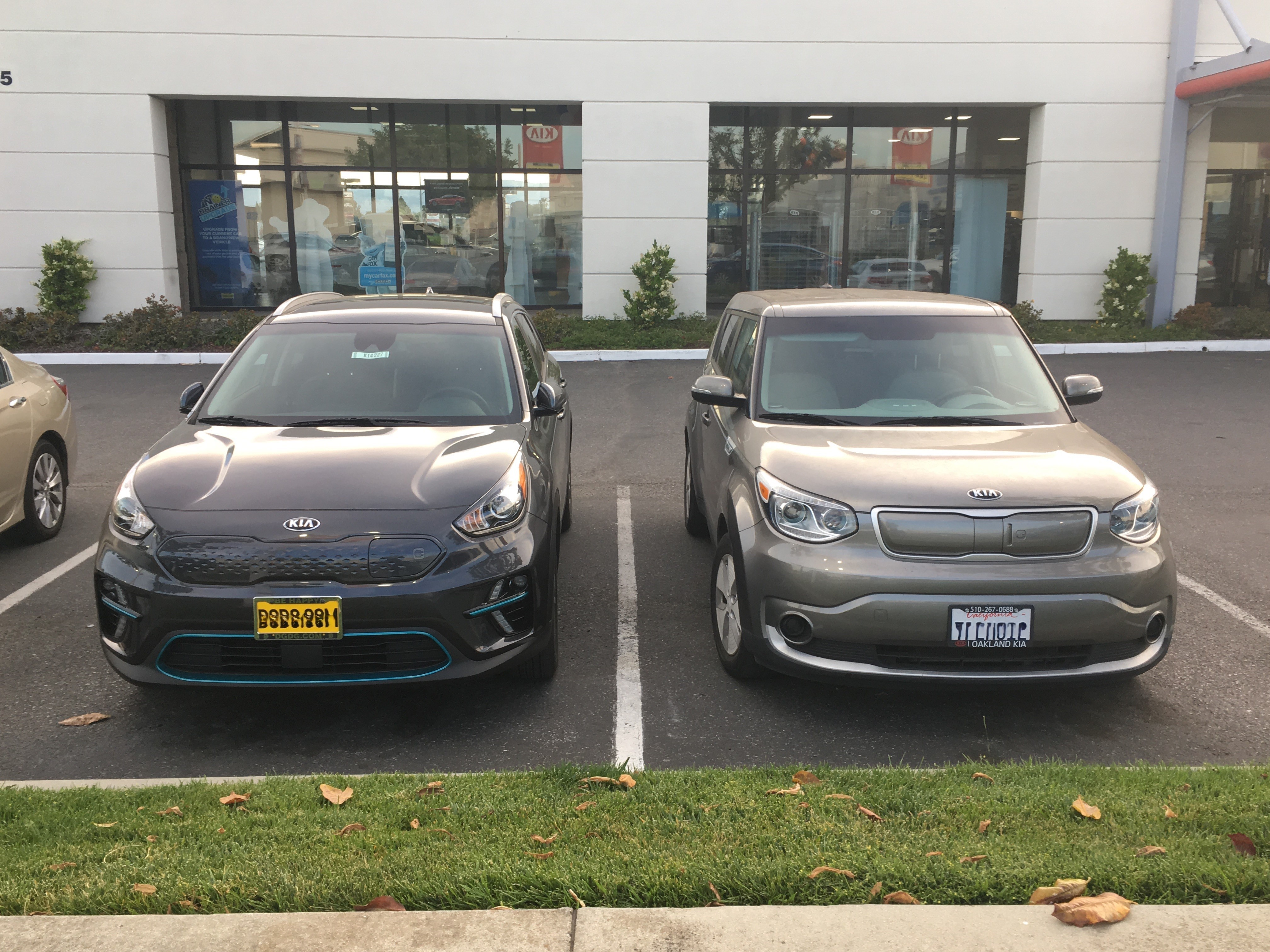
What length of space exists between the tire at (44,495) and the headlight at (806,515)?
203 inches

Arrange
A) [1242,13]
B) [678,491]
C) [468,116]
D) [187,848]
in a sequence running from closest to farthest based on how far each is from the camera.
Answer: [187,848] → [678,491] → [1242,13] → [468,116]

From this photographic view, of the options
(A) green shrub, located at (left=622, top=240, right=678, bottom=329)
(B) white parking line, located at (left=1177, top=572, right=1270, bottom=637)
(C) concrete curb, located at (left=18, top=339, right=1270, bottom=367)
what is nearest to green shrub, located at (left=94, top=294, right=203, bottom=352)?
(C) concrete curb, located at (left=18, top=339, right=1270, bottom=367)

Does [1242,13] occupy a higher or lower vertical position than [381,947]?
higher

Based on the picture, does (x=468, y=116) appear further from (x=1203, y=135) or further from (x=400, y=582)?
(x=400, y=582)

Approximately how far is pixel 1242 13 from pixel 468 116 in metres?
12.7

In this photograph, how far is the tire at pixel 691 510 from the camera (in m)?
7.25

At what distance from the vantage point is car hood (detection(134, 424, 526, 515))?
15.0 feet

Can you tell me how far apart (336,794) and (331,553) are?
994 millimetres

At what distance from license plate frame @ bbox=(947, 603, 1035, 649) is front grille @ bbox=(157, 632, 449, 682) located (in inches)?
81.5

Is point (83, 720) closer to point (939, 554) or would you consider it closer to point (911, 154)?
point (939, 554)

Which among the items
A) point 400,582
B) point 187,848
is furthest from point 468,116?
point 187,848

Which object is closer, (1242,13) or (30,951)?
(30,951)

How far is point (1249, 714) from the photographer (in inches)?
185

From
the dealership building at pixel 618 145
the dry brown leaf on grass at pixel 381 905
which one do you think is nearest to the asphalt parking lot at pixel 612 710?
the dry brown leaf on grass at pixel 381 905
